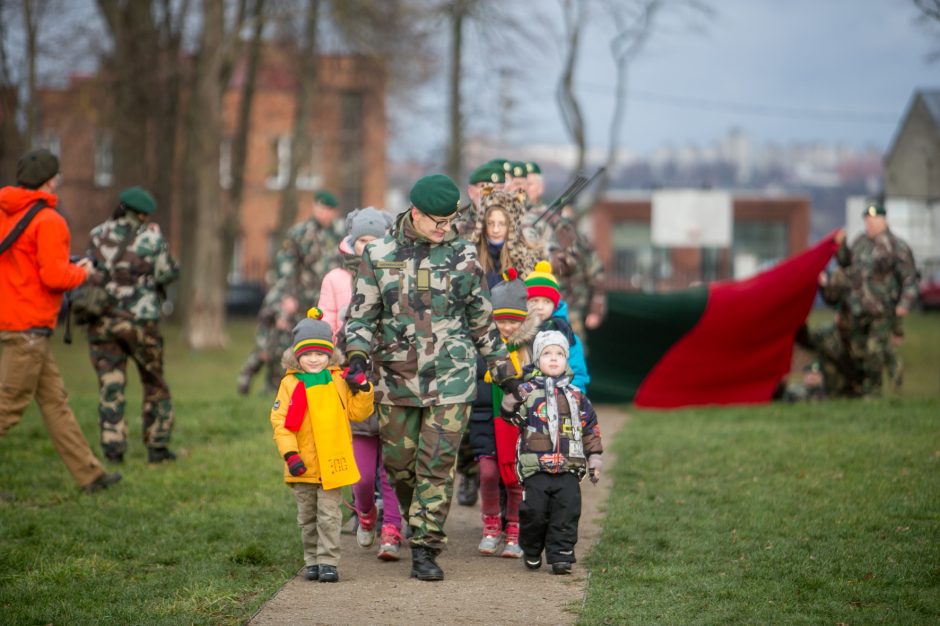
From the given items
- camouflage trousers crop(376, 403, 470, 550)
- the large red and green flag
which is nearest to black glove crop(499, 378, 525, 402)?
camouflage trousers crop(376, 403, 470, 550)

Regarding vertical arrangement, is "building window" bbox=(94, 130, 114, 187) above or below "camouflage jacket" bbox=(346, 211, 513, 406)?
above

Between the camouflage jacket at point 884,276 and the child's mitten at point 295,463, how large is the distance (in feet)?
29.3

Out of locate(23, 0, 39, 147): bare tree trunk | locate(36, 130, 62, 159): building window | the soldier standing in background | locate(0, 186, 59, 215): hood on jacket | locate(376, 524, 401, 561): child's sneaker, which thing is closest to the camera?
locate(376, 524, 401, 561): child's sneaker

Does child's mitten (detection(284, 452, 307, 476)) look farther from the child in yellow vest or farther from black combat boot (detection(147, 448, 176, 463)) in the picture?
black combat boot (detection(147, 448, 176, 463))

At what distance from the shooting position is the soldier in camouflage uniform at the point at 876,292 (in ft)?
45.6

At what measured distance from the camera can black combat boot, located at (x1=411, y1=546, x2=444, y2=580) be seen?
22.9 ft

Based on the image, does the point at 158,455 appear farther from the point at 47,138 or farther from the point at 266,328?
the point at 47,138

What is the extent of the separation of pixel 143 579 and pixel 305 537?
3.06 feet

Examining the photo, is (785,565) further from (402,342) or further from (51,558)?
(51,558)

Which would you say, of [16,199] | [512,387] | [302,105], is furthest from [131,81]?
[512,387]

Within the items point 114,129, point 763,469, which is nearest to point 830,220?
point 114,129

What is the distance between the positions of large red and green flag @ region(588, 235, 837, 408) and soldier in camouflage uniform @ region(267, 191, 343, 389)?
350cm

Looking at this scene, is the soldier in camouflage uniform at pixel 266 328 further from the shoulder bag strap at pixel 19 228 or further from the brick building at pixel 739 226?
the brick building at pixel 739 226

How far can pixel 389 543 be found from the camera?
7.50m
